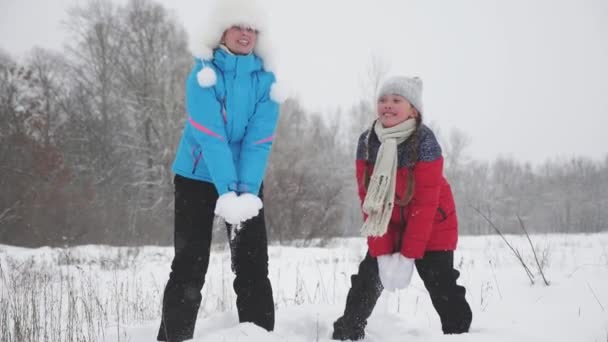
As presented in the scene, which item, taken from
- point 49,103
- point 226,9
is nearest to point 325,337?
point 226,9

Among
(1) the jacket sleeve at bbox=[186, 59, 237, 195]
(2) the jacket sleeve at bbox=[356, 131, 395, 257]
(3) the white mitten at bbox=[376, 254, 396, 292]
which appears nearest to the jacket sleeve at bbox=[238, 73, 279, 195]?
(1) the jacket sleeve at bbox=[186, 59, 237, 195]

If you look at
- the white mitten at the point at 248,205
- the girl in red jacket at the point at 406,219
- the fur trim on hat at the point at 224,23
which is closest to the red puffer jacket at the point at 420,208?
the girl in red jacket at the point at 406,219

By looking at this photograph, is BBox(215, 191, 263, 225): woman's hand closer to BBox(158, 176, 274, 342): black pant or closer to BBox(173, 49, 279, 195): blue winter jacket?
BBox(173, 49, 279, 195): blue winter jacket

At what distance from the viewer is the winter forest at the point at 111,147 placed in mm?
12805

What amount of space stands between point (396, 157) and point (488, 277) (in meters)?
3.23

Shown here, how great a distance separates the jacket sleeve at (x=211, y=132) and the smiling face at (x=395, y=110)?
3.50ft

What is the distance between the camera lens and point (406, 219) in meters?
2.62

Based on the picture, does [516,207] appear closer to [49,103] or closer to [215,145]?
[49,103]

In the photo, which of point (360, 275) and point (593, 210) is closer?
point (360, 275)

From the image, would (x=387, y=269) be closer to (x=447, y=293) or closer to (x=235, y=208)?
(x=447, y=293)

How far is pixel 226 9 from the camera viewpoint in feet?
8.48

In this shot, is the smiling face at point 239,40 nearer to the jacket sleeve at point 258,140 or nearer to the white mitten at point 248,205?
the jacket sleeve at point 258,140

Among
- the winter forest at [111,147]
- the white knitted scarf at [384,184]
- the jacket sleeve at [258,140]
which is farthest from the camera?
the winter forest at [111,147]

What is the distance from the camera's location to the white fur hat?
2551 millimetres
